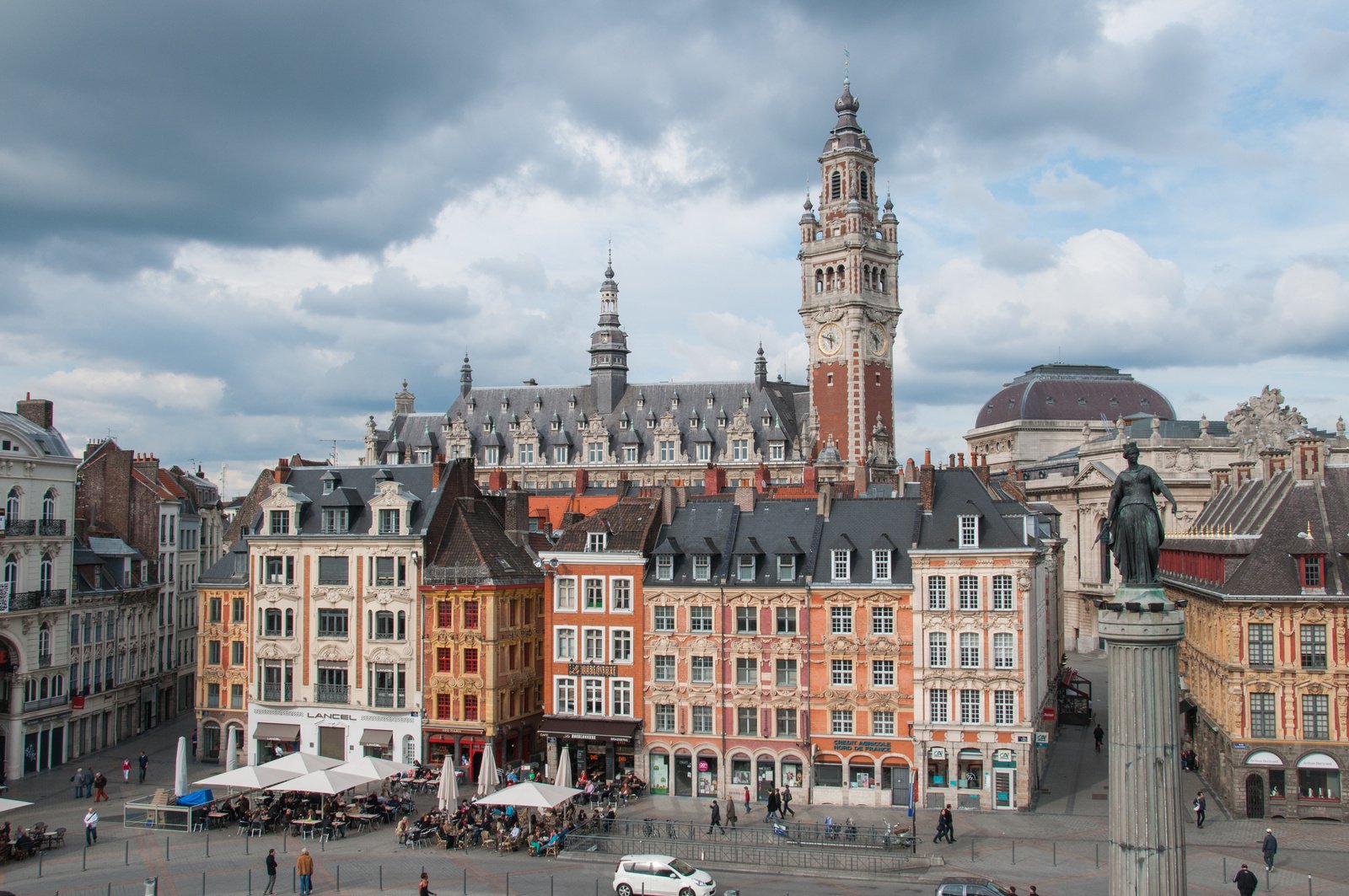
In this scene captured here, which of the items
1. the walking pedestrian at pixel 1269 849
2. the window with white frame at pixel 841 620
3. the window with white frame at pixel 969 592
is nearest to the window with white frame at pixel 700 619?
the window with white frame at pixel 841 620

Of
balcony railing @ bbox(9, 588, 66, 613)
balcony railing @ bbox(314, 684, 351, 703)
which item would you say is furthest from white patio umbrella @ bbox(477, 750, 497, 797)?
balcony railing @ bbox(9, 588, 66, 613)

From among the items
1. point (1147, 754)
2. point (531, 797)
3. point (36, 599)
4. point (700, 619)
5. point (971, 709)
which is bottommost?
point (531, 797)

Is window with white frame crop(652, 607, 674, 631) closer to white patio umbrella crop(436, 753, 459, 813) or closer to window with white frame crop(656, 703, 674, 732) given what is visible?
window with white frame crop(656, 703, 674, 732)

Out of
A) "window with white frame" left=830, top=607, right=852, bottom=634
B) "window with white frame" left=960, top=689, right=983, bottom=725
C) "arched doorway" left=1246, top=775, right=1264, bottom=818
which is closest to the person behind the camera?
"arched doorway" left=1246, top=775, right=1264, bottom=818

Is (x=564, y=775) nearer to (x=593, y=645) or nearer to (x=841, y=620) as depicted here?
(x=593, y=645)

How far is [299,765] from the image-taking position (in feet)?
157

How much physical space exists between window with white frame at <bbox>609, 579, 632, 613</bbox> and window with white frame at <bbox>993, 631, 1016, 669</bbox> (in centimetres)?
1587

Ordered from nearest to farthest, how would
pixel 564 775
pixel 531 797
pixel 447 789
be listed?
pixel 531 797 < pixel 447 789 < pixel 564 775

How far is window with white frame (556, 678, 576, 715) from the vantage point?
5553 centimetres

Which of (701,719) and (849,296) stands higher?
(849,296)

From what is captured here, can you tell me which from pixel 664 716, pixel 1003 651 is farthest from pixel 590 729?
pixel 1003 651

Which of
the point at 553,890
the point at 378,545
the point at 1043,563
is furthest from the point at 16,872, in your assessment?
the point at 1043,563

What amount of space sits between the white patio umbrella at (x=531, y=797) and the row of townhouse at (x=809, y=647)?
9.60m

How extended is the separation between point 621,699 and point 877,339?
73793 millimetres
